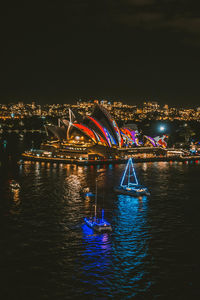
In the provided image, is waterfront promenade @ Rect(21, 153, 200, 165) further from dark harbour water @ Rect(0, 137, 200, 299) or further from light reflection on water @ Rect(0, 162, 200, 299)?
dark harbour water @ Rect(0, 137, 200, 299)

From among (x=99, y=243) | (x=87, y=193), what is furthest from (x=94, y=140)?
(x=99, y=243)

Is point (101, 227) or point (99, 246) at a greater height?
point (101, 227)

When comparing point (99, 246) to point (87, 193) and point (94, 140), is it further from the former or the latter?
point (94, 140)

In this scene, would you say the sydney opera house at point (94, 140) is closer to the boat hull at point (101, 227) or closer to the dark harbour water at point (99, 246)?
the dark harbour water at point (99, 246)

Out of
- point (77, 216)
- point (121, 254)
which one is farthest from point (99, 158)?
point (121, 254)

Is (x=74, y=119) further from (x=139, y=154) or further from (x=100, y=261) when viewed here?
(x=100, y=261)

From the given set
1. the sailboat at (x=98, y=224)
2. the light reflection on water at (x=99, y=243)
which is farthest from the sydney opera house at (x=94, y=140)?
the sailboat at (x=98, y=224)
